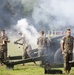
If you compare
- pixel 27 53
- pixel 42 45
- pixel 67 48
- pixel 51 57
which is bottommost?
pixel 51 57

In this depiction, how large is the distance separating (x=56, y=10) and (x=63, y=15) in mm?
1096

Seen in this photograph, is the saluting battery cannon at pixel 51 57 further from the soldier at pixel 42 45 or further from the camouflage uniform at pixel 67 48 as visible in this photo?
the camouflage uniform at pixel 67 48

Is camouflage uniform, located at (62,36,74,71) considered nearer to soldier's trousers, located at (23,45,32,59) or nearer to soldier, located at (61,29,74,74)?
soldier, located at (61,29,74,74)

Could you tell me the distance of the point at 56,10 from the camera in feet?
104

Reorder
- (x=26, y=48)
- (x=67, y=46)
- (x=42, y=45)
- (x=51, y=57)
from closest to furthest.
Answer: (x=67, y=46)
(x=51, y=57)
(x=42, y=45)
(x=26, y=48)

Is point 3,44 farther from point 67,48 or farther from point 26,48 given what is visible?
point 67,48

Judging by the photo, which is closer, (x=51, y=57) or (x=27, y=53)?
(x=51, y=57)

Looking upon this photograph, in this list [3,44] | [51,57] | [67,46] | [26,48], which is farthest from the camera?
[26,48]

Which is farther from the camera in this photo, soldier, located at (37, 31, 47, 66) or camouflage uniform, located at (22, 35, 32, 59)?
camouflage uniform, located at (22, 35, 32, 59)

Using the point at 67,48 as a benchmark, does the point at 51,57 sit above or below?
below

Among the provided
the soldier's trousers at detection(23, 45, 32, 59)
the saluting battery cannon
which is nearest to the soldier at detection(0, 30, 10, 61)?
the saluting battery cannon

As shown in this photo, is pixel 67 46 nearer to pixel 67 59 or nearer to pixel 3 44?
pixel 67 59

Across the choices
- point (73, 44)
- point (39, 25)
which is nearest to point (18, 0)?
point (39, 25)

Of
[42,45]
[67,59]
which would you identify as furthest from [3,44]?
[67,59]
